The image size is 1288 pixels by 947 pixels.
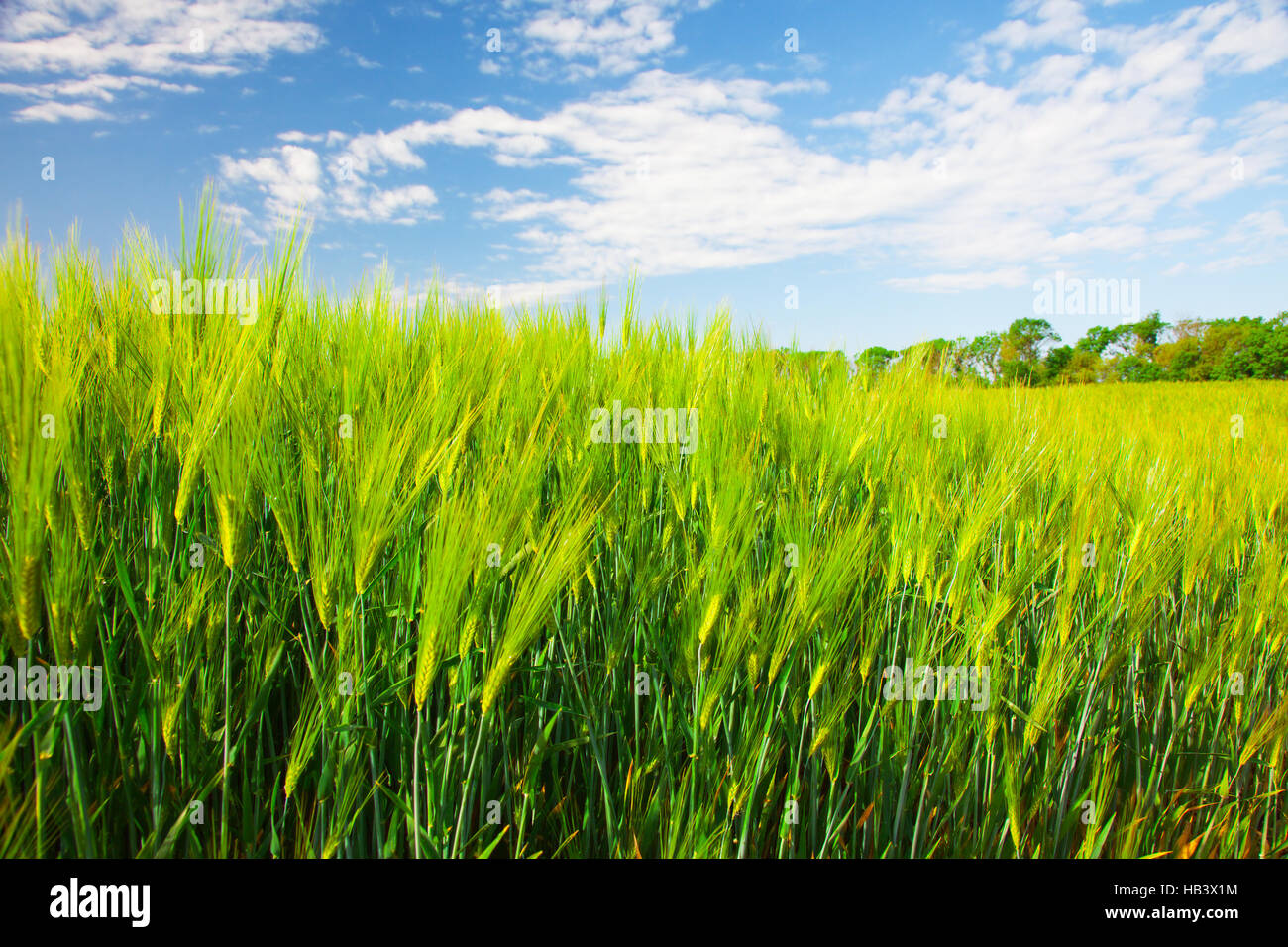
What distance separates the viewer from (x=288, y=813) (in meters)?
0.99

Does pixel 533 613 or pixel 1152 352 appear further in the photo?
pixel 1152 352

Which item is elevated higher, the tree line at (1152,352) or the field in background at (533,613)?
the tree line at (1152,352)

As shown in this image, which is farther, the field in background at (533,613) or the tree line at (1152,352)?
the tree line at (1152,352)

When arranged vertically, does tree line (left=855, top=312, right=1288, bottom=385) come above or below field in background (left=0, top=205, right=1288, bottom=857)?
above

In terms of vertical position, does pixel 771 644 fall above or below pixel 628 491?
below

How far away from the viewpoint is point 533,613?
79 cm

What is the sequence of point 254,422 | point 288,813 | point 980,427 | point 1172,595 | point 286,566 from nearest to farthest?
point 254,422 → point 288,813 → point 286,566 → point 1172,595 → point 980,427

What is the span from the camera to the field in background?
2.60ft

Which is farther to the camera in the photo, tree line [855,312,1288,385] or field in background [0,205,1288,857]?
tree line [855,312,1288,385]

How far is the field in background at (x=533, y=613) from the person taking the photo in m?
0.79

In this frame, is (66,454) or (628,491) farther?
(628,491)
